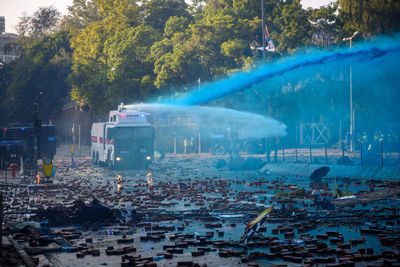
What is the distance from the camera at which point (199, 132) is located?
56.6 m

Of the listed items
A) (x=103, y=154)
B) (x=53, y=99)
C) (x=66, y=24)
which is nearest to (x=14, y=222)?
(x=103, y=154)

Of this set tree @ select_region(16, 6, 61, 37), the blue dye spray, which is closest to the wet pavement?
the blue dye spray

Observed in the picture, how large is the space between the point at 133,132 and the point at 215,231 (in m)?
22.7

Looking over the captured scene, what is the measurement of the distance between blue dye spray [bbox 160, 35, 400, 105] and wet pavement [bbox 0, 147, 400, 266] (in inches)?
681

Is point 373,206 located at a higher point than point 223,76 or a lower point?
lower

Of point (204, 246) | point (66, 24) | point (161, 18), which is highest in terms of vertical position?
point (66, 24)

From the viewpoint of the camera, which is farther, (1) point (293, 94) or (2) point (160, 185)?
(1) point (293, 94)

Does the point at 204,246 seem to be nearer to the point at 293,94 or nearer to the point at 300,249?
the point at 300,249

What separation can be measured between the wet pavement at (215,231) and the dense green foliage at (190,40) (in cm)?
2269

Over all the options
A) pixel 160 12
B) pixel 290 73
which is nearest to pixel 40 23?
pixel 160 12

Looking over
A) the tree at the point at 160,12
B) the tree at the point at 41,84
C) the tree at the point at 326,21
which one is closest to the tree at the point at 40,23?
the tree at the point at 41,84

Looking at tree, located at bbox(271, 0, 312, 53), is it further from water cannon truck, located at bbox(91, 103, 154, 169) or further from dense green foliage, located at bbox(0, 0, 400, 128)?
water cannon truck, located at bbox(91, 103, 154, 169)

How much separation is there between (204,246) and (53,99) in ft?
295

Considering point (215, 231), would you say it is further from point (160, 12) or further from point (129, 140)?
point (160, 12)
